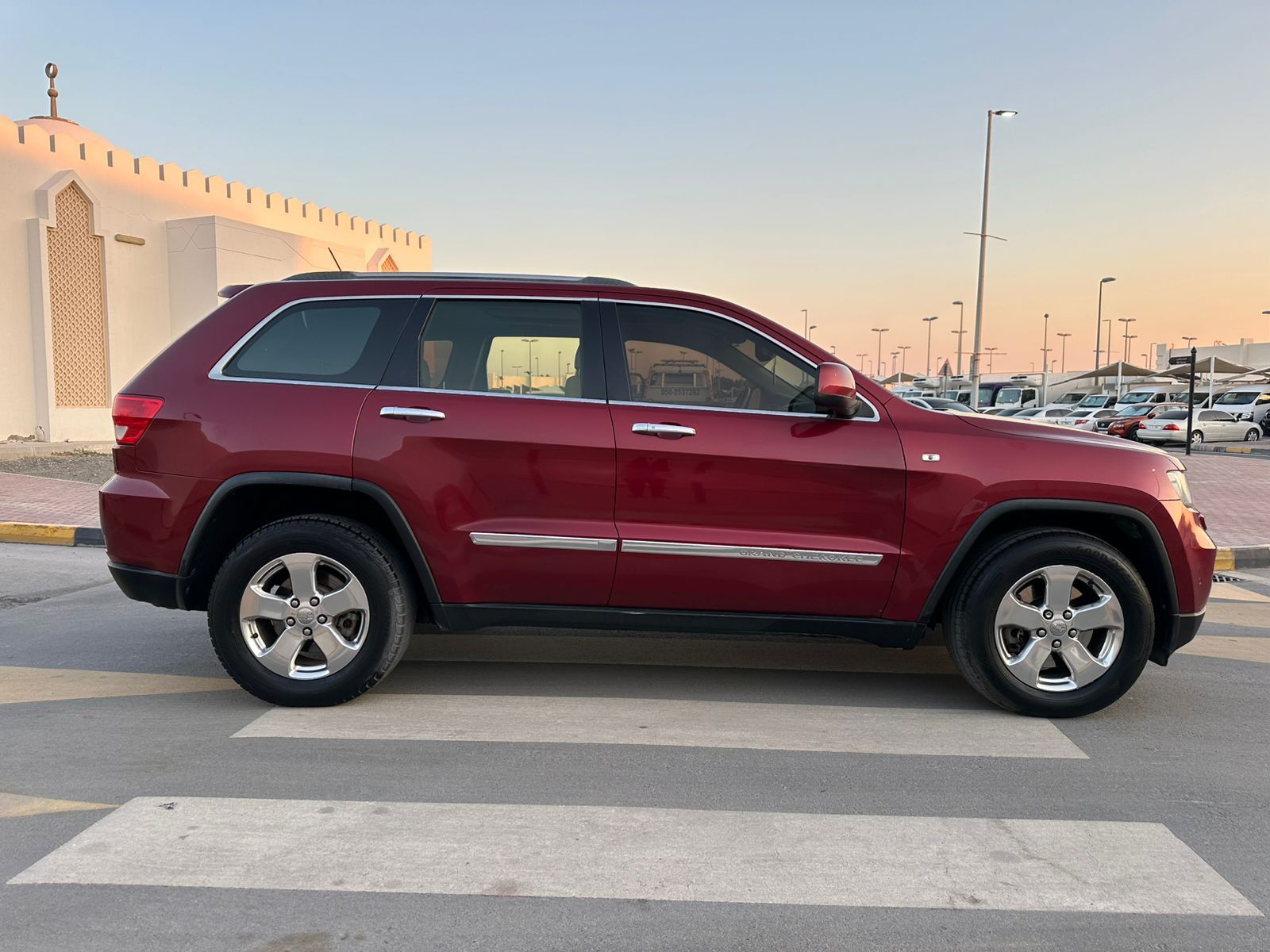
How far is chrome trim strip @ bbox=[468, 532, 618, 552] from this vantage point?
411 cm

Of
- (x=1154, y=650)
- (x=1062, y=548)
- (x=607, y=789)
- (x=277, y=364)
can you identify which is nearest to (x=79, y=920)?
(x=607, y=789)

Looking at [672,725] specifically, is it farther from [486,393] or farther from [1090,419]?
[1090,419]

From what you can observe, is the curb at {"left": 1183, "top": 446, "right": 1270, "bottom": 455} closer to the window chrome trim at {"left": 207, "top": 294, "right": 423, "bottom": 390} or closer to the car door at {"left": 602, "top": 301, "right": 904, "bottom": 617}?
the car door at {"left": 602, "top": 301, "right": 904, "bottom": 617}

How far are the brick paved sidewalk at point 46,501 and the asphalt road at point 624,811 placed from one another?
5746 mm

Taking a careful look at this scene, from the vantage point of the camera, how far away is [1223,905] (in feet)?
8.77

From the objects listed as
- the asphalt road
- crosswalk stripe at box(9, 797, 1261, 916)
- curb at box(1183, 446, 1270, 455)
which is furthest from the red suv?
curb at box(1183, 446, 1270, 455)

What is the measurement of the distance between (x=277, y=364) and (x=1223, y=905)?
13.3 feet

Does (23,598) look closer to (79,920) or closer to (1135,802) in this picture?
(79,920)

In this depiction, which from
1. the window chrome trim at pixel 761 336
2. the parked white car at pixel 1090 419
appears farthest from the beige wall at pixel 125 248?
the parked white car at pixel 1090 419

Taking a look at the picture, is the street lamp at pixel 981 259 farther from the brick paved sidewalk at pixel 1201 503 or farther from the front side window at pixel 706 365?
the front side window at pixel 706 365

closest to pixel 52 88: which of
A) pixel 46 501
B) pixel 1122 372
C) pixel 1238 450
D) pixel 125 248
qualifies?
pixel 125 248

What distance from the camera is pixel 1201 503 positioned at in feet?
42.8

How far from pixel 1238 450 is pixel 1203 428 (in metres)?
3.77

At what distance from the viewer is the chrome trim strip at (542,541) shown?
411 cm
